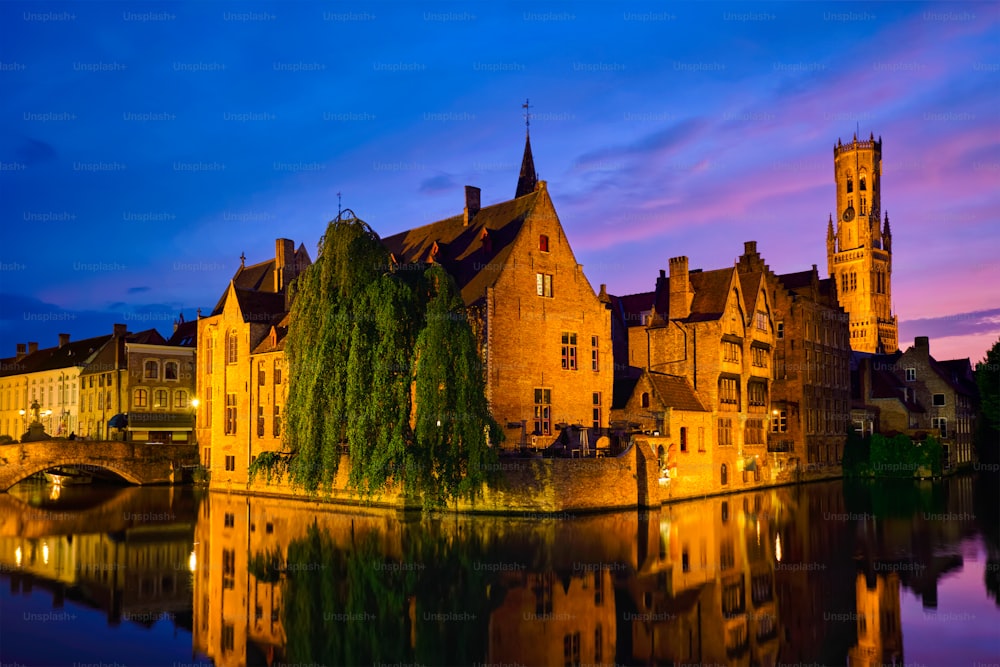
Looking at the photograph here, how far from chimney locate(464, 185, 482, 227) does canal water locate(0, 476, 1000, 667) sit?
1881 centimetres

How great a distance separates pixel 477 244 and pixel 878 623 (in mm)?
30018

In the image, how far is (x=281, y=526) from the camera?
3341 cm

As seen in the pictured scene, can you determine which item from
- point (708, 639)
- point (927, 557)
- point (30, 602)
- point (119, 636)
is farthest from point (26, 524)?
point (927, 557)

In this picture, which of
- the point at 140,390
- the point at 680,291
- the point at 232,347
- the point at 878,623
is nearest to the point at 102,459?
the point at 232,347

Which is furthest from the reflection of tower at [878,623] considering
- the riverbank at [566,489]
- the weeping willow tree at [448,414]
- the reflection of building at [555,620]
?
the weeping willow tree at [448,414]

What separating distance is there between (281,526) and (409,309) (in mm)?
10162

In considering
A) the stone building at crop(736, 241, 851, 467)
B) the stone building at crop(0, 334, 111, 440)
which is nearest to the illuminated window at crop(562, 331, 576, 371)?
the stone building at crop(736, 241, 851, 467)

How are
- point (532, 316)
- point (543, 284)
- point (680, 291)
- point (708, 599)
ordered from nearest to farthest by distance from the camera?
point (708, 599) → point (532, 316) → point (543, 284) → point (680, 291)

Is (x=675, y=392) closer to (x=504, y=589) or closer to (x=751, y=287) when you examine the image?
(x=751, y=287)

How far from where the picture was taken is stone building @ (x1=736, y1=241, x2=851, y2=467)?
55.7 m

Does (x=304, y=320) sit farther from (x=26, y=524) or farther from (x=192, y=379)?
(x=192, y=379)

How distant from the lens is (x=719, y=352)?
46781 mm

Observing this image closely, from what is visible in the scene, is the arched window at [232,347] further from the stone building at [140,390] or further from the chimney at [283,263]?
the stone building at [140,390]

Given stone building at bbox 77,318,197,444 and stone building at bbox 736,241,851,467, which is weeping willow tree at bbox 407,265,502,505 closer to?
stone building at bbox 736,241,851,467
